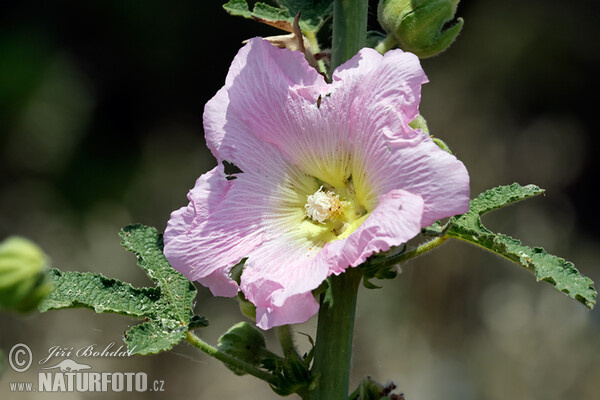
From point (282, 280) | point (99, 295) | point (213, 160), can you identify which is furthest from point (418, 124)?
point (213, 160)

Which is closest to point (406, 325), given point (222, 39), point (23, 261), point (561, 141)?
point (561, 141)

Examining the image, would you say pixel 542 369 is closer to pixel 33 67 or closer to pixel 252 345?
pixel 252 345

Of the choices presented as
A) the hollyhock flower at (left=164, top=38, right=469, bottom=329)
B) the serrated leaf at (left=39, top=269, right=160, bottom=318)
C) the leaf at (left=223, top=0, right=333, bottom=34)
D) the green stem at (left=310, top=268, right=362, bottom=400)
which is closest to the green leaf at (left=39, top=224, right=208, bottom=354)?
the serrated leaf at (left=39, top=269, right=160, bottom=318)

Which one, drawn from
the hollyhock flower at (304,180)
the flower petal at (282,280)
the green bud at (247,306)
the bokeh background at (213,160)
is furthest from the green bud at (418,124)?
the bokeh background at (213,160)

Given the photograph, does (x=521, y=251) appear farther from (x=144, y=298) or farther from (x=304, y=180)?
(x=144, y=298)

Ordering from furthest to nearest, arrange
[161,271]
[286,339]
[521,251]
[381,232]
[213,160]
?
[213,160] → [161,271] → [286,339] → [521,251] → [381,232]

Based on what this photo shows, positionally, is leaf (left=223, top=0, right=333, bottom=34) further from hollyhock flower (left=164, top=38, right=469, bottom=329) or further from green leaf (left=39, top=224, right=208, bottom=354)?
green leaf (left=39, top=224, right=208, bottom=354)
